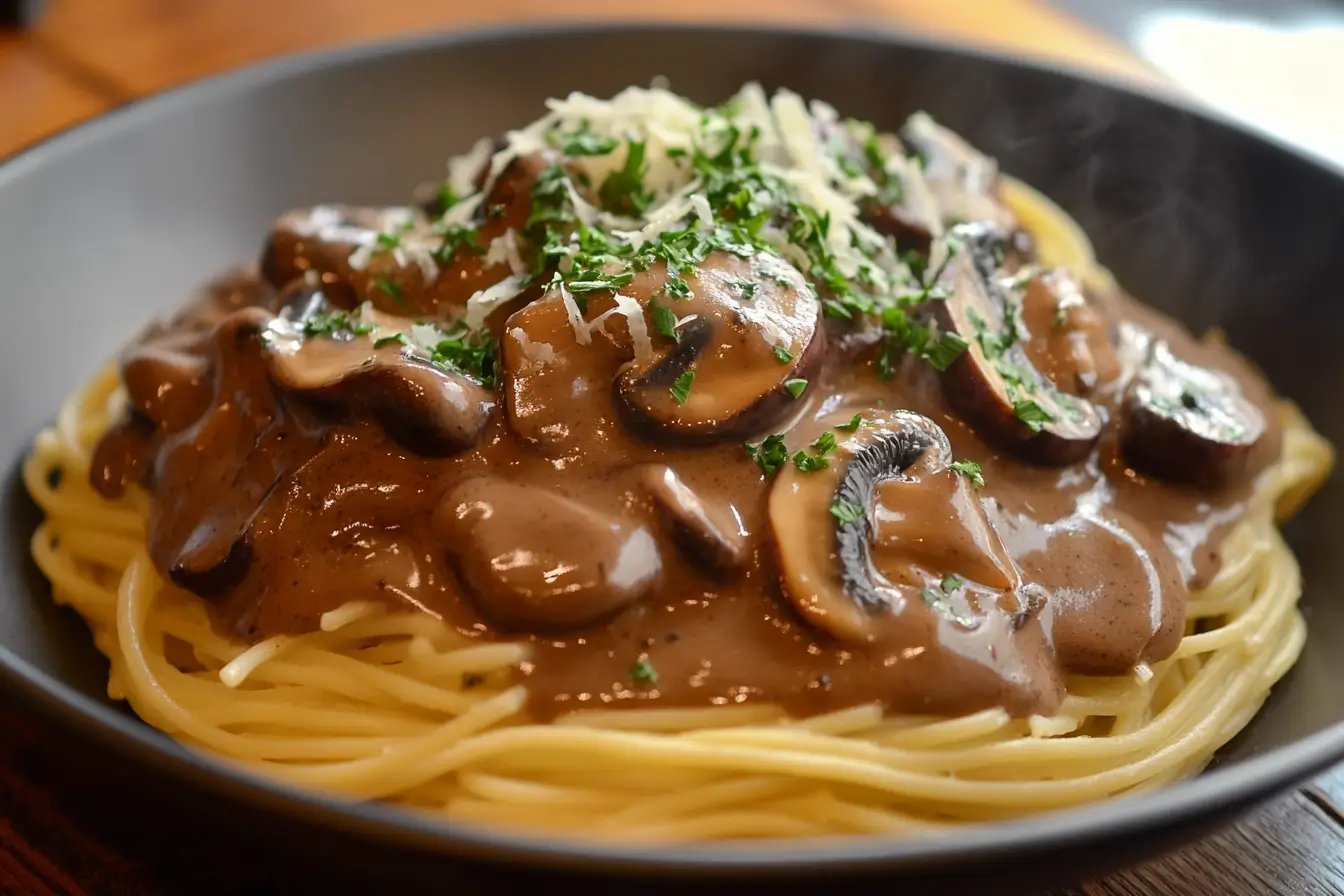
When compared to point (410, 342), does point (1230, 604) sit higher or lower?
lower

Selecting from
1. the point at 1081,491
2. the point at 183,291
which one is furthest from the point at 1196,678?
the point at 183,291

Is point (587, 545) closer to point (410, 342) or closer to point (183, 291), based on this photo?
point (410, 342)

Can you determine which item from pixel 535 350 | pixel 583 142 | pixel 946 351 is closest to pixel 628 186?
pixel 583 142

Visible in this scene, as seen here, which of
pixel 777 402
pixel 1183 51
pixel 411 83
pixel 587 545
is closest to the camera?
pixel 587 545

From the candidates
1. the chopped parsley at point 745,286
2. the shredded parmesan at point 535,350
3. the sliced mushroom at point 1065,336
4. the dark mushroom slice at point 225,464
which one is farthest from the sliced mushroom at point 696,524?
the sliced mushroom at point 1065,336

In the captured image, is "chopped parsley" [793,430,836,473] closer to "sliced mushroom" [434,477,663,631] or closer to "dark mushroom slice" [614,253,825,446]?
"dark mushroom slice" [614,253,825,446]

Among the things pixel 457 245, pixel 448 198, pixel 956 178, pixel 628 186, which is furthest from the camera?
pixel 956 178

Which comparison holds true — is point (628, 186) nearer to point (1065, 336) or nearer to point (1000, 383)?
point (1000, 383)

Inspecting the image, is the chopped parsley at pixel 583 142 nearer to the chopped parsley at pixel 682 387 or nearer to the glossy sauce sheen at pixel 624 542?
the glossy sauce sheen at pixel 624 542
